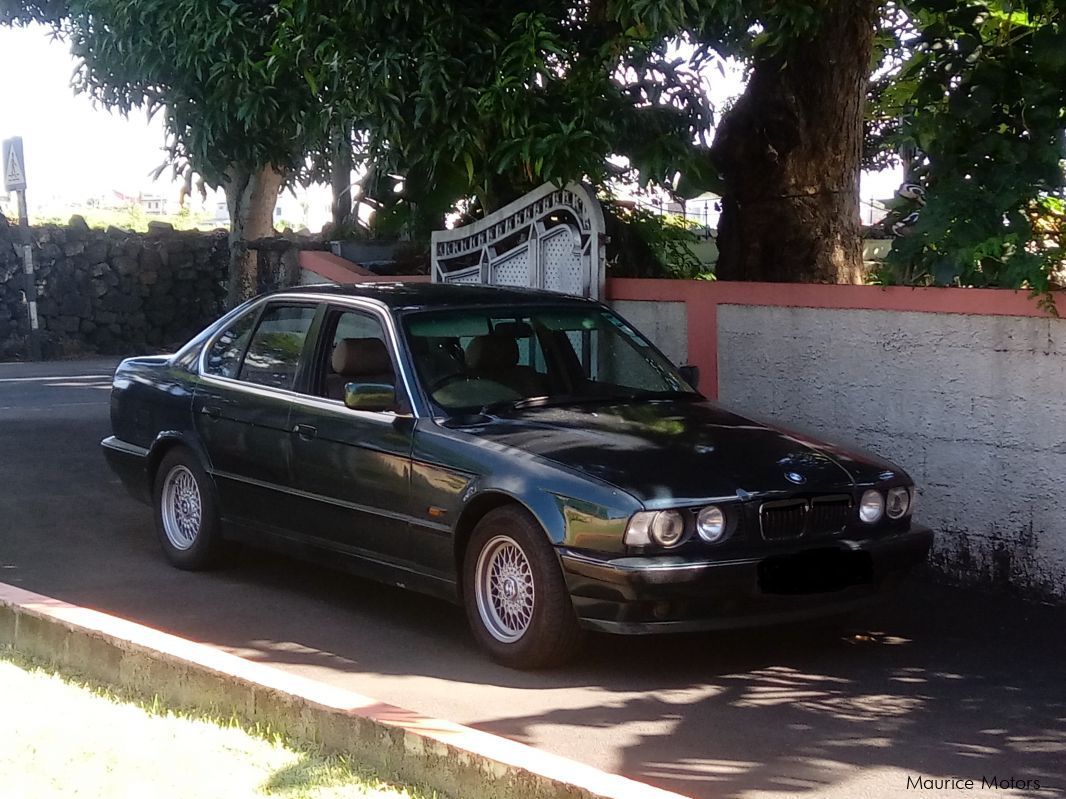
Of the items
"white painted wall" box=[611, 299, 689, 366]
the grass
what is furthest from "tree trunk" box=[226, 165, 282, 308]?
the grass

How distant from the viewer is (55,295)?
23047 mm

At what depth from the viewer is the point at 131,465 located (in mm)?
8820

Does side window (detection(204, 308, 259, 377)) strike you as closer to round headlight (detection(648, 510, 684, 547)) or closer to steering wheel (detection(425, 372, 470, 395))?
steering wheel (detection(425, 372, 470, 395))

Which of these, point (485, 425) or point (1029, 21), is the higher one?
point (1029, 21)

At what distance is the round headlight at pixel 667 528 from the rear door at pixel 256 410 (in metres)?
2.25

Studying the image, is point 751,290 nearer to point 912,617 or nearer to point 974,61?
point 974,61

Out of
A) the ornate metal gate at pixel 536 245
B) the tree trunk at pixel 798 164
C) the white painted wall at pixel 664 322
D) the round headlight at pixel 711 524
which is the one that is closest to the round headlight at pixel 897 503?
the round headlight at pixel 711 524

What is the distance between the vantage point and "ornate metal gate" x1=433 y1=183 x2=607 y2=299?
34.6 ft

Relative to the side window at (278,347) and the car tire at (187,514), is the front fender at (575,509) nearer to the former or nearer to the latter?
the side window at (278,347)

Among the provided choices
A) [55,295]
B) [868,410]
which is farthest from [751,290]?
[55,295]

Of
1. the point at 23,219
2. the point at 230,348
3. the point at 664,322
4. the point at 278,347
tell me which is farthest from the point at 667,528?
the point at 23,219

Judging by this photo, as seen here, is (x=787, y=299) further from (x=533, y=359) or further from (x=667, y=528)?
(x=667, y=528)

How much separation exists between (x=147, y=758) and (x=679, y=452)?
8.31 ft

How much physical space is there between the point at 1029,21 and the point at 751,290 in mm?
2153
